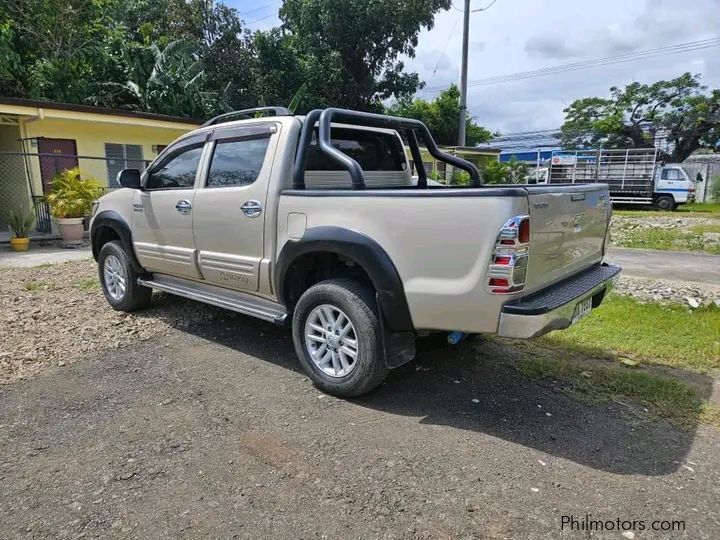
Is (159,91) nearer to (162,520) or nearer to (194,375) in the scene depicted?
(194,375)

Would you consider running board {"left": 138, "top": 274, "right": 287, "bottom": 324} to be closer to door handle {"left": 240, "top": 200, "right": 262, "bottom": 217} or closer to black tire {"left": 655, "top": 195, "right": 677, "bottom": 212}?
door handle {"left": 240, "top": 200, "right": 262, "bottom": 217}

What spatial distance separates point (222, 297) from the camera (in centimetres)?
456

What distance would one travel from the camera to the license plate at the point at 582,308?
340 cm

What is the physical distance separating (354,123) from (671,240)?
424 inches

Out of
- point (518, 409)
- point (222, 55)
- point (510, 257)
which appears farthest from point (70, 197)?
point (222, 55)

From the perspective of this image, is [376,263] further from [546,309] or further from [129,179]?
[129,179]

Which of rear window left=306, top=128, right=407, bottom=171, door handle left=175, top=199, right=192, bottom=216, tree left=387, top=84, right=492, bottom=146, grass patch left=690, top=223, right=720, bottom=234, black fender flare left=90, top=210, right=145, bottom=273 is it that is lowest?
grass patch left=690, top=223, right=720, bottom=234

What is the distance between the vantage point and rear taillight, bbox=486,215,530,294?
2885 millimetres

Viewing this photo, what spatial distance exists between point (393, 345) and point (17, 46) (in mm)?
20043

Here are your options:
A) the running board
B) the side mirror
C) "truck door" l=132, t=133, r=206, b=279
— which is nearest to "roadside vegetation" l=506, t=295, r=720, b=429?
the running board

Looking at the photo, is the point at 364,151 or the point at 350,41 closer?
the point at 364,151

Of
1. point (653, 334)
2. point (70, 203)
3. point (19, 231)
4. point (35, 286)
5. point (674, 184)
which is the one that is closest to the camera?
point (653, 334)

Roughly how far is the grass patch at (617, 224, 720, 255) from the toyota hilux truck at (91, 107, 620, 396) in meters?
8.33

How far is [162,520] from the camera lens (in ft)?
8.05
